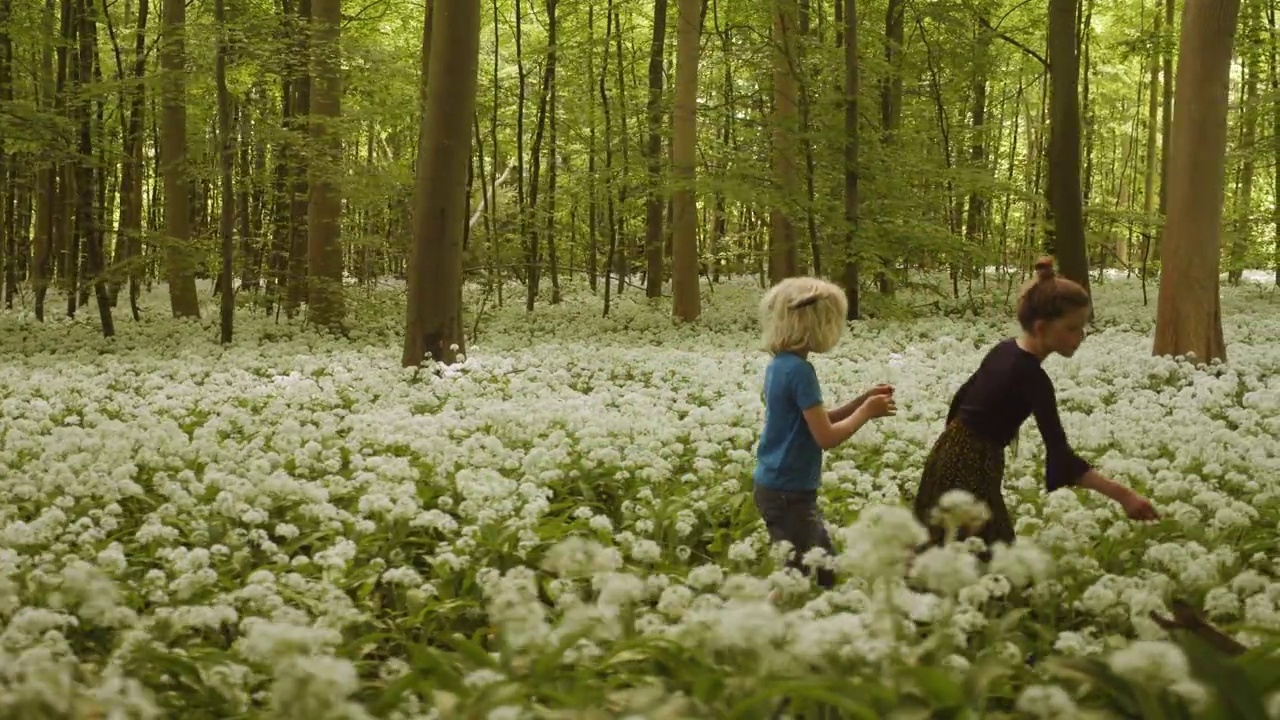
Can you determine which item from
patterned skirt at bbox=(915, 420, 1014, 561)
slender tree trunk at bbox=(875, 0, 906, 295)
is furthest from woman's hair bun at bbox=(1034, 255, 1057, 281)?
slender tree trunk at bbox=(875, 0, 906, 295)

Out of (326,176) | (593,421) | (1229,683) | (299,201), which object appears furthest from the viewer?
(299,201)

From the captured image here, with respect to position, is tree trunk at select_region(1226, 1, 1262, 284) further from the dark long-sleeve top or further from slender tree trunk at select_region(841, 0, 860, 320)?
the dark long-sleeve top

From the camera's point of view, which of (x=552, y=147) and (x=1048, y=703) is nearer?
(x=1048, y=703)

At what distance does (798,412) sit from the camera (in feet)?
17.0

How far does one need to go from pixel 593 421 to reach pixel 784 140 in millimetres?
11326

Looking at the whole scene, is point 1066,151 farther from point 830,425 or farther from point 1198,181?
point 830,425

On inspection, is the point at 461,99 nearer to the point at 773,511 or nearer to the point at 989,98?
the point at 773,511

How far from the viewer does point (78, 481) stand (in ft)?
23.8

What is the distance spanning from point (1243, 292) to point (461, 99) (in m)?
22.9

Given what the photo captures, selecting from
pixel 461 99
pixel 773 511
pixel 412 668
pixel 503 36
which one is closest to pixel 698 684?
pixel 412 668

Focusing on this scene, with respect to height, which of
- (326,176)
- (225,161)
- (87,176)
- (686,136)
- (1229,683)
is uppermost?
(686,136)

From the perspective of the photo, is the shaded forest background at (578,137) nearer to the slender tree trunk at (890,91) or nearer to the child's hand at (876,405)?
the slender tree trunk at (890,91)

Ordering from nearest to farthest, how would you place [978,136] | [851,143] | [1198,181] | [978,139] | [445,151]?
[1198,181], [445,151], [851,143], [978,136], [978,139]

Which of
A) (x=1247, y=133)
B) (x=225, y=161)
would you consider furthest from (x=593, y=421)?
(x=1247, y=133)
